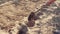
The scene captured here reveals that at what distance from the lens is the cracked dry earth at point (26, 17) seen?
2195mm

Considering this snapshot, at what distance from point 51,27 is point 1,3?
107 cm

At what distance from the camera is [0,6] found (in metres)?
2.82

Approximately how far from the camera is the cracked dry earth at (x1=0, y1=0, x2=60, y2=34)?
86.4 inches

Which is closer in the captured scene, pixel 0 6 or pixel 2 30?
pixel 2 30

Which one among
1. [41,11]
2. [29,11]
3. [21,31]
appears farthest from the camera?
[29,11]

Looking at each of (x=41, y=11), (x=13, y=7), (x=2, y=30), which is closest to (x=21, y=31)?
(x=2, y=30)

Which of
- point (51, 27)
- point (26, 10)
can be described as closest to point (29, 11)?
point (26, 10)

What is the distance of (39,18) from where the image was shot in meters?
2.40

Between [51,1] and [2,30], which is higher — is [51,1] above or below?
above

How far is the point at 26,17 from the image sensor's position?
2.59 metres

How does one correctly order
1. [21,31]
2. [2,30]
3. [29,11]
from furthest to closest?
[29,11] → [2,30] → [21,31]

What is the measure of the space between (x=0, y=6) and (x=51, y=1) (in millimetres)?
810

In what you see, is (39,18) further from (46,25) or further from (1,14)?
(1,14)

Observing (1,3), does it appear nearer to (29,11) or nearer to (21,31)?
(29,11)
